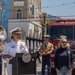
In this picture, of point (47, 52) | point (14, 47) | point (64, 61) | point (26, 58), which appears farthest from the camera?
point (47, 52)

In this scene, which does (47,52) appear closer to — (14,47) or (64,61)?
(64,61)

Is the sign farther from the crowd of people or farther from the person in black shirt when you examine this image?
the person in black shirt

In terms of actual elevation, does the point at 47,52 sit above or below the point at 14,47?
below

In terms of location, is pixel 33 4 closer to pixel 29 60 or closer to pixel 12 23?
pixel 12 23

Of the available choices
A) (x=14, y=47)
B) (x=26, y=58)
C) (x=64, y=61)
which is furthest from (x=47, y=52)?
(x=26, y=58)

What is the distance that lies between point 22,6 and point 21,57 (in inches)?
2276

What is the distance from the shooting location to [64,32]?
1437 centimetres

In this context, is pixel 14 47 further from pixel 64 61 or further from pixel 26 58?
pixel 64 61

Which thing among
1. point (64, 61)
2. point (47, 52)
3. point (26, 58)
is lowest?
point (47, 52)

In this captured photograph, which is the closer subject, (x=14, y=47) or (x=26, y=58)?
(x=26, y=58)

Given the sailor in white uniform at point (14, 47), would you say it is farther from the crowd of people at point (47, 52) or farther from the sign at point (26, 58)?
the sign at point (26, 58)

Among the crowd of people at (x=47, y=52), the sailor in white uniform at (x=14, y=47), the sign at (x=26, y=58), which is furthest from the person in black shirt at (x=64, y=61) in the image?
the sign at (x=26, y=58)

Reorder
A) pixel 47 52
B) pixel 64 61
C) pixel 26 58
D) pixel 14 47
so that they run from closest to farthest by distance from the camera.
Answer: pixel 26 58 → pixel 14 47 → pixel 64 61 → pixel 47 52

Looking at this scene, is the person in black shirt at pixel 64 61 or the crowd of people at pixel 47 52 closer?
the crowd of people at pixel 47 52
